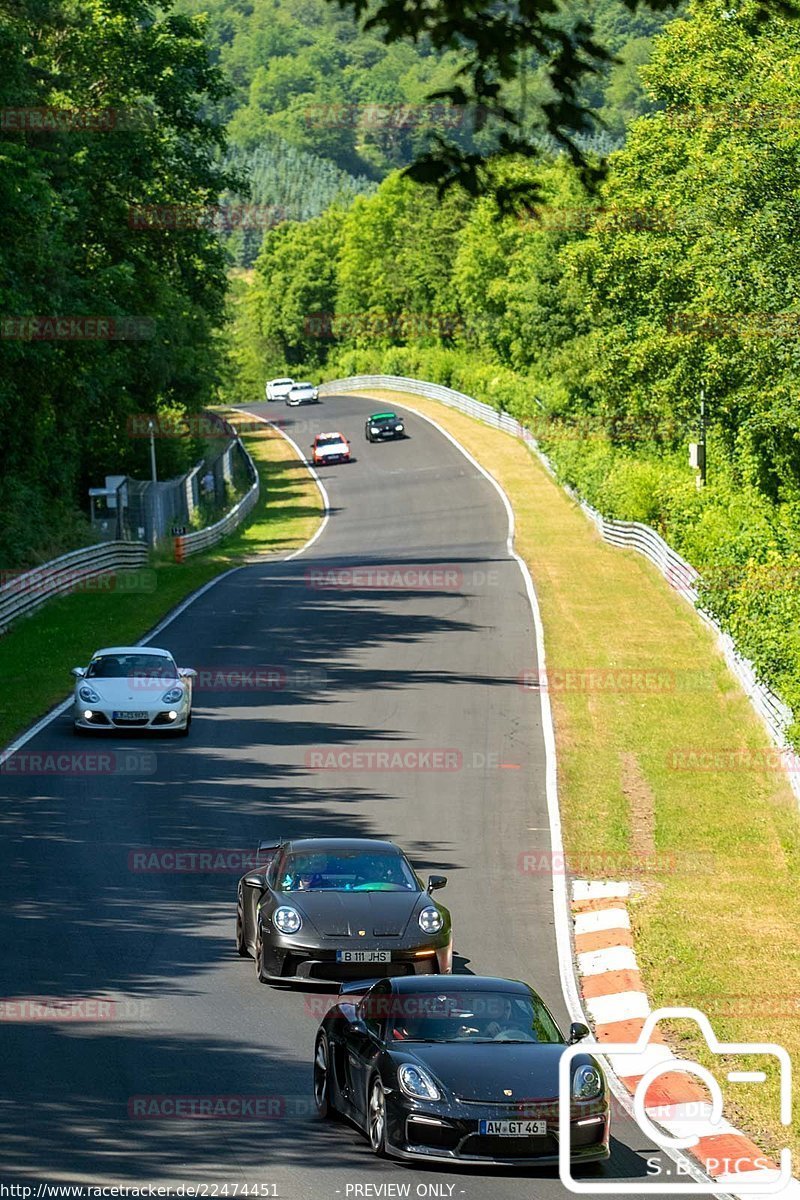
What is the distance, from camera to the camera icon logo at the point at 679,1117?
9430 mm

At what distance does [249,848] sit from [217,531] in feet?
137

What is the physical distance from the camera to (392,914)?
16609mm

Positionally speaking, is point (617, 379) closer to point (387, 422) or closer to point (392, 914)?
→ point (387, 422)

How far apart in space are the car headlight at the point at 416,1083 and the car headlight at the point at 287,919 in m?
4.96

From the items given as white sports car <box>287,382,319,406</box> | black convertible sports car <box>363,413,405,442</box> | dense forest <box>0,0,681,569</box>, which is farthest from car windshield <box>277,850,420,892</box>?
white sports car <box>287,382,319,406</box>

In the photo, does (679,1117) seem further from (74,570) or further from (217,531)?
(217,531)

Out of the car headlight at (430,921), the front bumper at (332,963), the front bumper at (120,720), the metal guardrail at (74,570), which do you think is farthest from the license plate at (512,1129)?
the metal guardrail at (74,570)

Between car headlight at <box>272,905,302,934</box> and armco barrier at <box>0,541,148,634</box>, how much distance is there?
24092 mm

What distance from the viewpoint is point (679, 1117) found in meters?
13.2

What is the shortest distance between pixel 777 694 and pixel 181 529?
3467 centimetres

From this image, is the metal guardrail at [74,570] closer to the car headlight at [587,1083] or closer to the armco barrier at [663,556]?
the armco barrier at [663,556]

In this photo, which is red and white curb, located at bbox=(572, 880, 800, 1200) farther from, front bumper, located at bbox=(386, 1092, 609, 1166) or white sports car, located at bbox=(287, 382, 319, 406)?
white sports car, located at bbox=(287, 382, 319, 406)

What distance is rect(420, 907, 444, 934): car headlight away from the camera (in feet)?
53.8

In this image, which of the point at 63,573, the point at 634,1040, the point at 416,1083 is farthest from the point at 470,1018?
the point at 63,573
